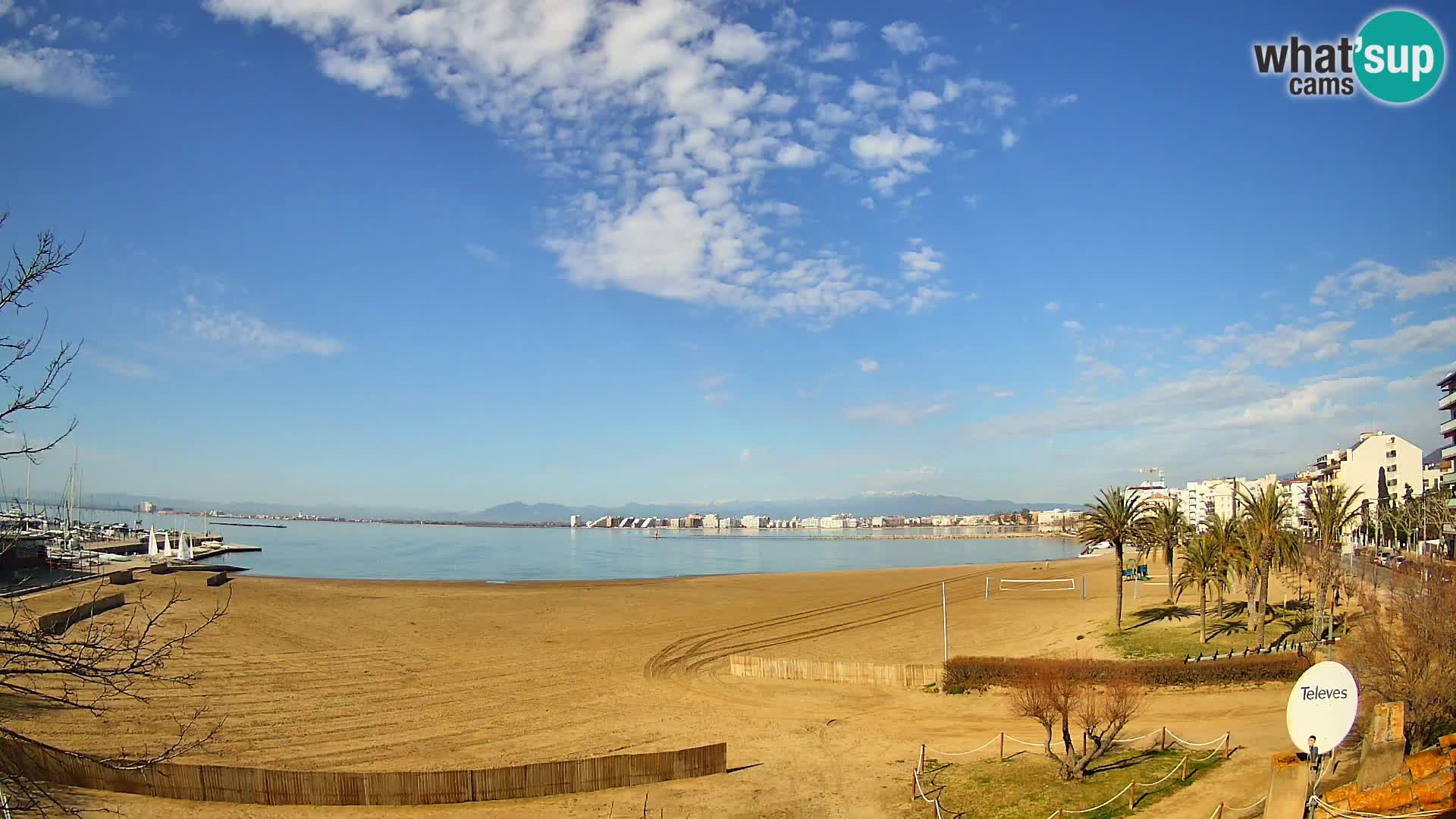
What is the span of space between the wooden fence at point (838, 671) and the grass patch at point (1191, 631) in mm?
7681

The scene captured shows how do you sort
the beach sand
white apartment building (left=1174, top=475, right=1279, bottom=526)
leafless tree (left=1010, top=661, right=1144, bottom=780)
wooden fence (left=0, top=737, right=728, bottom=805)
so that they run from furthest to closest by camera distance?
white apartment building (left=1174, top=475, right=1279, bottom=526) → the beach sand → leafless tree (left=1010, top=661, right=1144, bottom=780) → wooden fence (left=0, top=737, right=728, bottom=805)

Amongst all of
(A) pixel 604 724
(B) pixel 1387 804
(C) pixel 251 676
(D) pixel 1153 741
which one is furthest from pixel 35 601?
(B) pixel 1387 804

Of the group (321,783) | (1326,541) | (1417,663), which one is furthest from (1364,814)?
(1326,541)

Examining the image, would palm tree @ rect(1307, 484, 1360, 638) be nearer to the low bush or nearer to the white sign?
the low bush

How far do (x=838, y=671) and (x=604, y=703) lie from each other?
842cm

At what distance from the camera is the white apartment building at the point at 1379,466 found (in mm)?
94000

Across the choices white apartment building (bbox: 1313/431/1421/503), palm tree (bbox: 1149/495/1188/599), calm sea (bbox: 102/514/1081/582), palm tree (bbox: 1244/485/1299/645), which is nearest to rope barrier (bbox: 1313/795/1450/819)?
palm tree (bbox: 1244/485/1299/645)

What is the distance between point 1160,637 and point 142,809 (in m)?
32.9

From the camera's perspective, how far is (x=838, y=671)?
30703 millimetres

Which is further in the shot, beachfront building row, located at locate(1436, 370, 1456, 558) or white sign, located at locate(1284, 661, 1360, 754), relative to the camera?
beachfront building row, located at locate(1436, 370, 1456, 558)

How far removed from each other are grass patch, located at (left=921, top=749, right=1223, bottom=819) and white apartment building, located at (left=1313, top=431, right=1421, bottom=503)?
9052 cm

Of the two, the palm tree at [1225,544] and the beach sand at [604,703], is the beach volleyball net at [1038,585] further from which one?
the palm tree at [1225,544]

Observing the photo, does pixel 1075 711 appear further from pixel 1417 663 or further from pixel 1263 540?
pixel 1263 540

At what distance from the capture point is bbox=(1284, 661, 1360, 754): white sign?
40.7ft
